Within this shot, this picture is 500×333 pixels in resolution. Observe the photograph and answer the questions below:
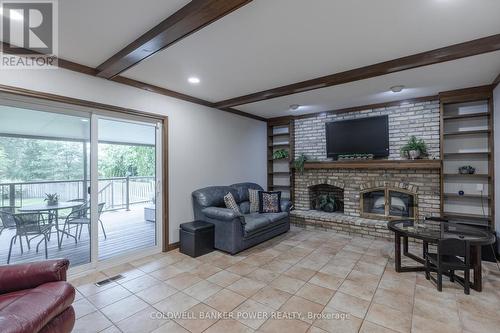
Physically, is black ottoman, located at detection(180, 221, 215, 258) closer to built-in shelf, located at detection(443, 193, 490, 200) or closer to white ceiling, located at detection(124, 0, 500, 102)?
white ceiling, located at detection(124, 0, 500, 102)

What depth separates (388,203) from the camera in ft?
15.5

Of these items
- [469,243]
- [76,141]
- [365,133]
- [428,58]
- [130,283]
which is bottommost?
[130,283]

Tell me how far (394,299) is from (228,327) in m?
1.71

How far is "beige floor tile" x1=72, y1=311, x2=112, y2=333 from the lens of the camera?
2043 mm

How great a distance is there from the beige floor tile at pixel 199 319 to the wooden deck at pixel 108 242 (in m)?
1.84

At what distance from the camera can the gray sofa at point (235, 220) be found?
3707 mm

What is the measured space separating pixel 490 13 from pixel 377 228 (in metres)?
3.44

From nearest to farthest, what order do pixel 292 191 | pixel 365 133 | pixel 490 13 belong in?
pixel 490 13 → pixel 365 133 → pixel 292 191

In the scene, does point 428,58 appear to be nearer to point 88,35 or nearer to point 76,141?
point 88,35

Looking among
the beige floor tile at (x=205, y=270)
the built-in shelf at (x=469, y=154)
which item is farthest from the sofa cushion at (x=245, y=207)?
the built-in shelf at (x=469, y=154)

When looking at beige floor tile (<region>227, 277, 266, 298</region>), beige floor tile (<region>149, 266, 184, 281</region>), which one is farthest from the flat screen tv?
beige floor tile (<region>149, 266, 184, 281</region>)

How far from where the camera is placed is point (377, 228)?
444cm

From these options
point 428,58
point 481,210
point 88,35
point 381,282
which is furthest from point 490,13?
point 88,35

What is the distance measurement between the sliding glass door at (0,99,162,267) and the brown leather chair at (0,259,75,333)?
4.35 ft
